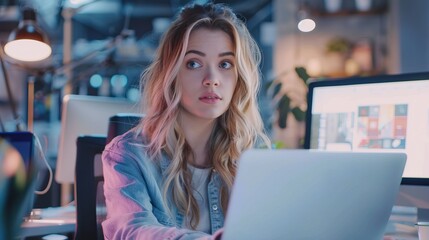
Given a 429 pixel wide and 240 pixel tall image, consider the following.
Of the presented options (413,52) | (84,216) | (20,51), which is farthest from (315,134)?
(413,52)

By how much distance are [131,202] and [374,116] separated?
0.70 meters

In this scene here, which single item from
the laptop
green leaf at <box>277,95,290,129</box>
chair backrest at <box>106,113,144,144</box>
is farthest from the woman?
green leaf at <box>277,95,290,129</box>

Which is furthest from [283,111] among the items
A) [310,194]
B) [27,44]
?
[310,194]

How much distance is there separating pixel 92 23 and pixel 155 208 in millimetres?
5061

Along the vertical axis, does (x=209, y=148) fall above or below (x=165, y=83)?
below

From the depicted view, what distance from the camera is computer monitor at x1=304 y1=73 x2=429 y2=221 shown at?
1.35 meters

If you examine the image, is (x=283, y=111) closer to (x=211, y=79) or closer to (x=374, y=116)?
(x=374, y=116)

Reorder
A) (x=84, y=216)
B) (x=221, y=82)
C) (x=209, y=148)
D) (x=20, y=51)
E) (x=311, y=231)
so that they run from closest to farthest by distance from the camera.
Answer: (x=311, y=231), (x=221, y=82), (x=209, y=148), (x=84, y=216), (x=20, y=51)

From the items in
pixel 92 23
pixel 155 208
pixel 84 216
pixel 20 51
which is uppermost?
pixel 92 23

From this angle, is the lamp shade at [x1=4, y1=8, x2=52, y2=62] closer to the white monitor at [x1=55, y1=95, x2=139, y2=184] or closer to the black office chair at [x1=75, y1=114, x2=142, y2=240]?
the white monitor at [x1=55, y1=95, x2=139, y2=184]

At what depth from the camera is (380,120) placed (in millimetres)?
1407

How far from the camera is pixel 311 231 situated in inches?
29.9

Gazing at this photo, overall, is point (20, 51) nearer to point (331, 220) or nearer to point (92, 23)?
point (331, 220)

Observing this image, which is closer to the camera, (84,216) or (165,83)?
(165,83)
